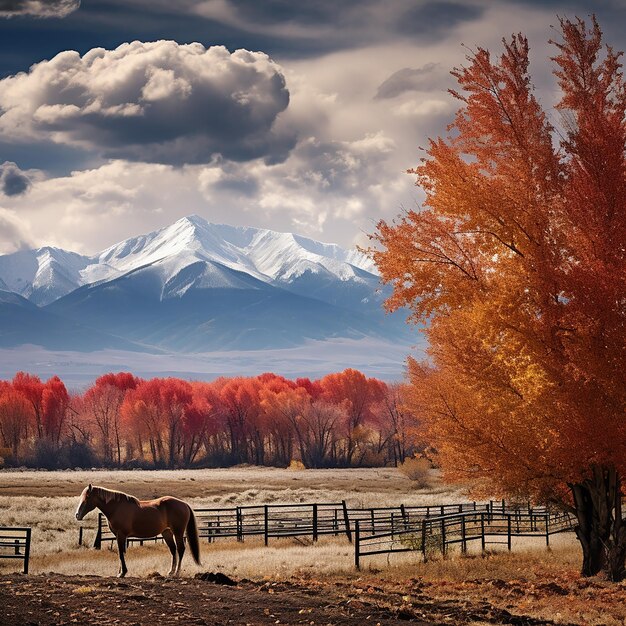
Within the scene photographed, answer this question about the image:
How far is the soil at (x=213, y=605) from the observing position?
12.0 m

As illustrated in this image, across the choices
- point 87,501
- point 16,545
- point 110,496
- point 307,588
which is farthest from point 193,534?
point 16,545

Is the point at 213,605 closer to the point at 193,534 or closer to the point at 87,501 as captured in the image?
the point at 193,534

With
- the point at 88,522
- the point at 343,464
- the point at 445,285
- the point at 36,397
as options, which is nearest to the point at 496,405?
the point at 445,285

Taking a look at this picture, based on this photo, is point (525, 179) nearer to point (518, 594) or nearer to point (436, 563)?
point (518, 594)

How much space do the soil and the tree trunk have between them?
435 cm

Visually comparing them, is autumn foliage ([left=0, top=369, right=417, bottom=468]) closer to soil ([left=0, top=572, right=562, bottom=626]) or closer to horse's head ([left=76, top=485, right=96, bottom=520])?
horse's head ([left=76, top=485, right=96, bottom=520])

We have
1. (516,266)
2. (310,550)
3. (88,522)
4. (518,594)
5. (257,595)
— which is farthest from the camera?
(88,522)

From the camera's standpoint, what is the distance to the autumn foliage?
11719 cm

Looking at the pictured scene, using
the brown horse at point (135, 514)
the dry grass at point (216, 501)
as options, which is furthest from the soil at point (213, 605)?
the dry grass at point (216, 501)

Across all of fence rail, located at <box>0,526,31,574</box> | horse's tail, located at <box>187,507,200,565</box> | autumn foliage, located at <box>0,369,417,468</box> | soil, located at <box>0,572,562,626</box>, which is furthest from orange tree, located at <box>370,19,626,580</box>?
autumn foliage, located at <box>0,369,417,468</box>

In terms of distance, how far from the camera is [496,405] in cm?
1739

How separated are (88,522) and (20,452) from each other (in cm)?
8075

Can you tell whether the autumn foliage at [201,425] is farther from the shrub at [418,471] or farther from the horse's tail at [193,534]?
the horse's tail at [193,534]

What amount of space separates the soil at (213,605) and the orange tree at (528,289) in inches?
145
